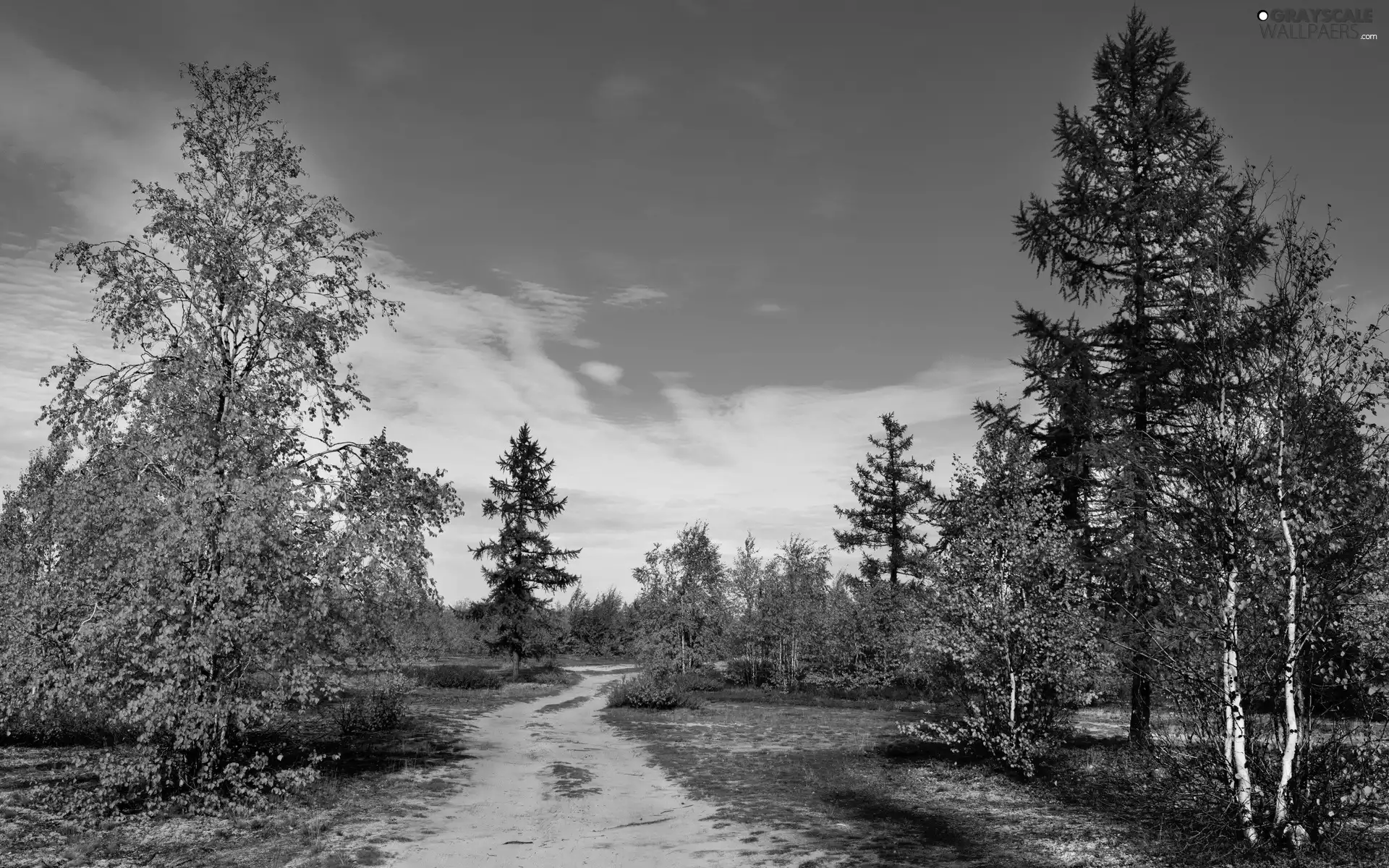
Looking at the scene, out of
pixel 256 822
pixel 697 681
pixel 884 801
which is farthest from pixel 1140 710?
pixel 697 681

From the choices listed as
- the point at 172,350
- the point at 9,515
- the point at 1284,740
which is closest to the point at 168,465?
the point at 172,350

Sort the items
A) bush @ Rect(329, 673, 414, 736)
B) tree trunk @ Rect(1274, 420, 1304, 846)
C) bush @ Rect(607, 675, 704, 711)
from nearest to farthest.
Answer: tree trunk @ Rect(1274, 420, 1304, 846)
bush @ Rect(329, 673, 414, 736)
bush @ Rect(607, 675, 704, 711)

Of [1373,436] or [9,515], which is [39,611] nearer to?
[9,515]

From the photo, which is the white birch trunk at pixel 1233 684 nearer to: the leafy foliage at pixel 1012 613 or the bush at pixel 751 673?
the leafy foliage at pixel 1012 613

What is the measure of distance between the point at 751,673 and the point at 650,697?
14424mm

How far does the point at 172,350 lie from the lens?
1309 cm

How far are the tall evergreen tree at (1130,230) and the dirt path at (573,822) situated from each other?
8555 millimetres

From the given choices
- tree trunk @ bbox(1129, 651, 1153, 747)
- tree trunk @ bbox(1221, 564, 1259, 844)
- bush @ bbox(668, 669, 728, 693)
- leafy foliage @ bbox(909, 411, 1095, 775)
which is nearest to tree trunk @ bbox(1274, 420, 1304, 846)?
tree trunk @ bbox(1221, 564, 1259, 844)

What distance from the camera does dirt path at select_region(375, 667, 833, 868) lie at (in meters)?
10.2

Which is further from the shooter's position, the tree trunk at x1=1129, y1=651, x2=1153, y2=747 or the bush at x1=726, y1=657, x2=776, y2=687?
the bush at x1=726, y1=657, x2=776, y2=687

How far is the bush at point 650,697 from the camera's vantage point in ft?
99.7

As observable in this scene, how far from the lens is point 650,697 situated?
99.4 feet

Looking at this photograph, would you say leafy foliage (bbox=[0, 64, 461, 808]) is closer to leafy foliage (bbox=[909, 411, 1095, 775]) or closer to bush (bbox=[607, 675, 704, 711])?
leafy foliage (bbox=[909, 411, 1095, 775])

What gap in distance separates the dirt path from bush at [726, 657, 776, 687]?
22.9 metres
